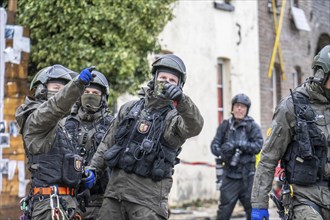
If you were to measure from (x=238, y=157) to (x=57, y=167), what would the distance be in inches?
198

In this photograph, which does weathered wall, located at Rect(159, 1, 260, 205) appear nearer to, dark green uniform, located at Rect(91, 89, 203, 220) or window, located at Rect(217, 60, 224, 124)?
window, located at Rect(217, 60, 224, 124)

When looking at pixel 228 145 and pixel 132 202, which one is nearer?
pixel 132 202

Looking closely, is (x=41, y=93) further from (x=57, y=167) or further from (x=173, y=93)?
(x=173, y=93)

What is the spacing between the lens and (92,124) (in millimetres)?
8055

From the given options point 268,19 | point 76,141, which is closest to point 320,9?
point 268,19

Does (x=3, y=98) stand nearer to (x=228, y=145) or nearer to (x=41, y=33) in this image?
(x=41, y=33)

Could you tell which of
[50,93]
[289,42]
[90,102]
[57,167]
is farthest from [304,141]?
[289,42]

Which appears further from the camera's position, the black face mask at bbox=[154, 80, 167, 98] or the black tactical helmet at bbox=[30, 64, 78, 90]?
the black tactical helmet at bbox=[30, 64, 78, 90]

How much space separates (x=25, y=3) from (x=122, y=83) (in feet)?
6.24

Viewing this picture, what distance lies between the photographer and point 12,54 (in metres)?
11.0

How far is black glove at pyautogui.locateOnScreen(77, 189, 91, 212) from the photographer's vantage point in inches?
275

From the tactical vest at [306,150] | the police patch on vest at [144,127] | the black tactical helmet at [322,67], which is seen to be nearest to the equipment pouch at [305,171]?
the tactical vest at [306,150]

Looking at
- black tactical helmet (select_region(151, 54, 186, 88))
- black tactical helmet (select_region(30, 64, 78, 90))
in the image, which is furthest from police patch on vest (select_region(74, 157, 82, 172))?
black tactical helmet (select_region(151, 54, 186, 88))

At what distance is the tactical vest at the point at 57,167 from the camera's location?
6480 mm
